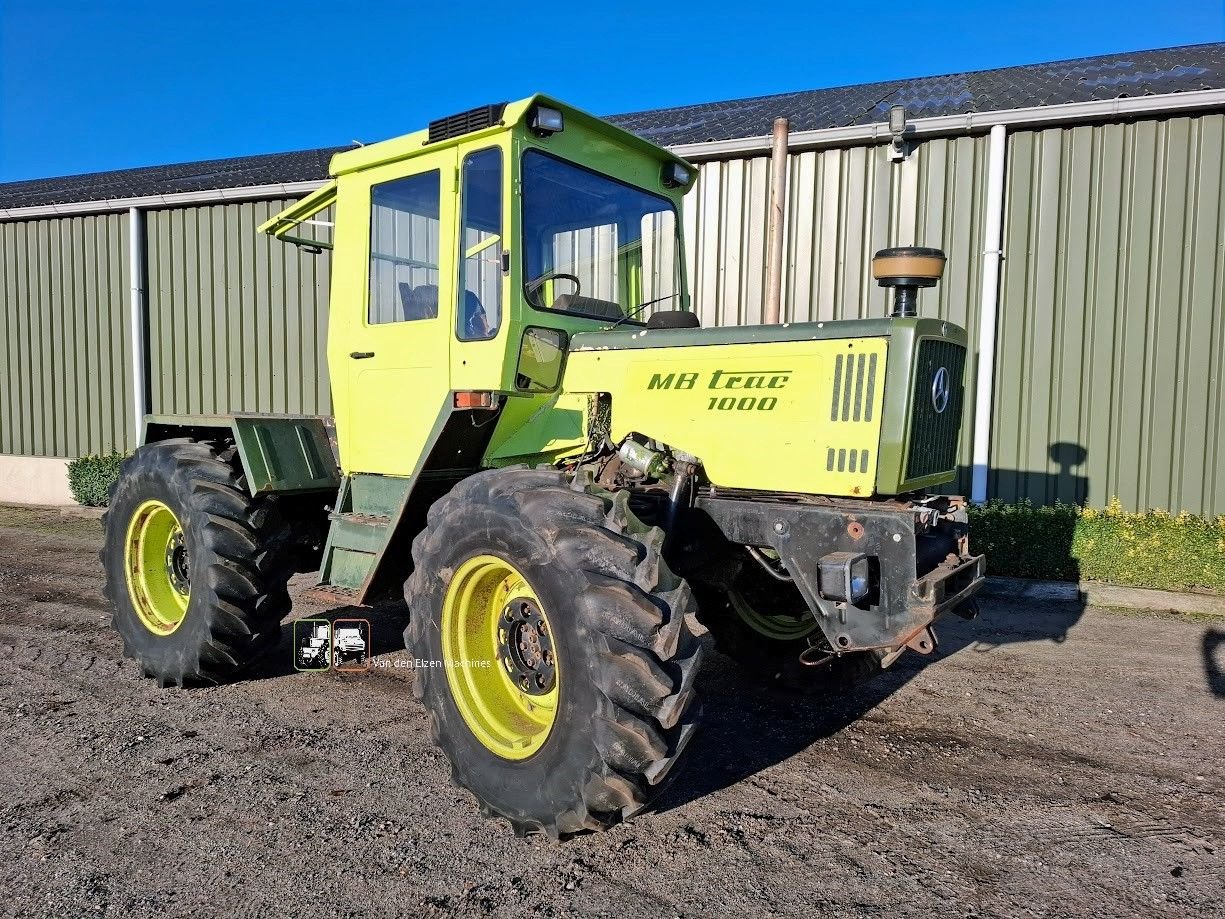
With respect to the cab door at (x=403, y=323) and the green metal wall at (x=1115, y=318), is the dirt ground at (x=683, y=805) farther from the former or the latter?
the green metal wall at (x=1115, y=318)

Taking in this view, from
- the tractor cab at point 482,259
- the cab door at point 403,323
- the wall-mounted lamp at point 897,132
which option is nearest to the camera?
the tractor cab at point 482,259

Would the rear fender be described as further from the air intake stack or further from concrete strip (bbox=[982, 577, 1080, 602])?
concrete strip (bbox=[982, 577, 1080, 602])

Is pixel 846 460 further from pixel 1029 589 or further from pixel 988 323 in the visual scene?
pixel 988 323

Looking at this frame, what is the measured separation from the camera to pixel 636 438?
13.1 ft

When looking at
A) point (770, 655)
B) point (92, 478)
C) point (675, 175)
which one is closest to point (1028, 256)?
point (675, 175)

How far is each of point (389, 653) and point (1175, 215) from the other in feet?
25.9

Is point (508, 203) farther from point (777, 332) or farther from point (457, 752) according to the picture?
point (457, 752)

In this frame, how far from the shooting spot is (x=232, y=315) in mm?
12328

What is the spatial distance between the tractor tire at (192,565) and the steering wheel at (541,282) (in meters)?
2.00

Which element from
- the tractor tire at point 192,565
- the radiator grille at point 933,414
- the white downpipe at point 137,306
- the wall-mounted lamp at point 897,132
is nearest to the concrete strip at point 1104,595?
the radiator grille at point 933,414

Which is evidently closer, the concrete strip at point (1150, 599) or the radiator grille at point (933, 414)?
the radiator grille at point (933, 414)

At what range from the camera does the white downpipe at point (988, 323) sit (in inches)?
340

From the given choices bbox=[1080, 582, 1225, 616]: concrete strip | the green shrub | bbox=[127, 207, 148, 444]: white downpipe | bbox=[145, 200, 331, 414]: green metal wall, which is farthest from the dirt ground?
bbox=[127, 207, 148, 444]: white downpipe

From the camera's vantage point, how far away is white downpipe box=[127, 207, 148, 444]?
12555mm
